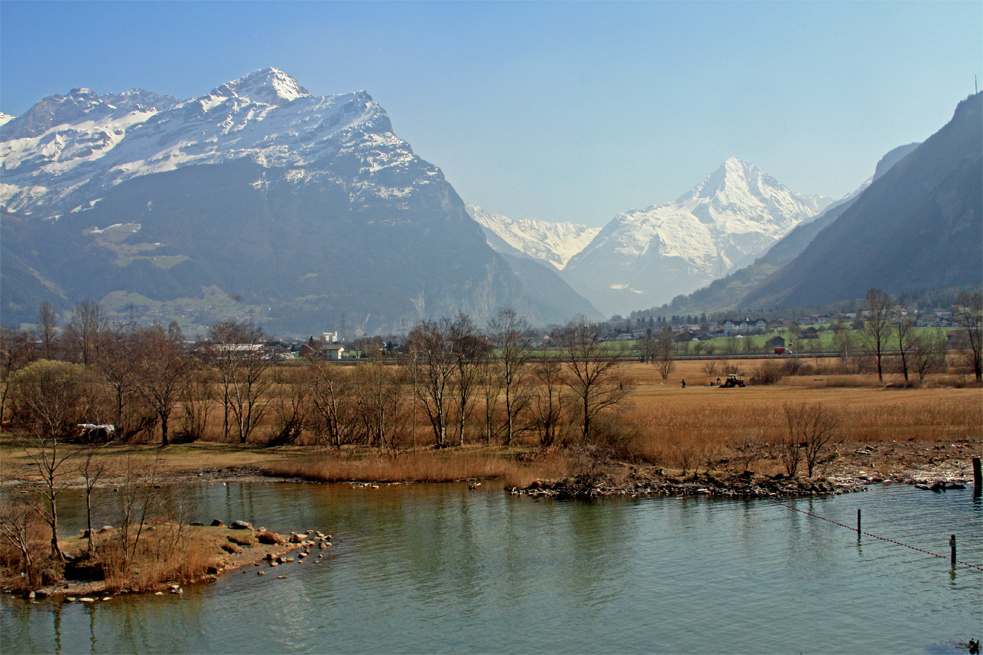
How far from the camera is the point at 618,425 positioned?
52125 millimetres

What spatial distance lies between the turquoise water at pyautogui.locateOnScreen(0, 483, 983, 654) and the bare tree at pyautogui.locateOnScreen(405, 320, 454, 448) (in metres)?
21.5

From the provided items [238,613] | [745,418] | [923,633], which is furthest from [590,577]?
[745,418]

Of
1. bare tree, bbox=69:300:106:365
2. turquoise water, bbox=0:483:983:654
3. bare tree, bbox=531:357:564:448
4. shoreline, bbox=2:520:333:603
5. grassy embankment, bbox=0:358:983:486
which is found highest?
bare tree, bbox=69:300:106:365

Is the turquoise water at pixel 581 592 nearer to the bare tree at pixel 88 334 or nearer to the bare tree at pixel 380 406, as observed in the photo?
the bare tree at pixel 380 406

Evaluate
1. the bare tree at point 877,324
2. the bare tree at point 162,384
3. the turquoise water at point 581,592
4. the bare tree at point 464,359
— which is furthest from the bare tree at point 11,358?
the bare tree at point 877,324

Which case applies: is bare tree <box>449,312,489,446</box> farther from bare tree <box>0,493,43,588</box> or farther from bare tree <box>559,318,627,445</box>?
bare tree <box>0,493,43,588</box>

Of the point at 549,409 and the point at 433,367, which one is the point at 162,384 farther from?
the point at 549,409

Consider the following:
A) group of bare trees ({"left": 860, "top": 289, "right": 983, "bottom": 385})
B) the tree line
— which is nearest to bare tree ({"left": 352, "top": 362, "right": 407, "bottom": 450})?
the tree line

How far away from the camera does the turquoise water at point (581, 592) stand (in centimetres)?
2236

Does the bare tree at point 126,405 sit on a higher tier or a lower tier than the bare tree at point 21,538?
higher

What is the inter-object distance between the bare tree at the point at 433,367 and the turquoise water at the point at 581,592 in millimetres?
21538

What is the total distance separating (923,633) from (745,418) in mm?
37431

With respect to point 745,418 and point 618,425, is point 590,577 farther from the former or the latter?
point 745,418

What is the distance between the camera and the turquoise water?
73.4ft
